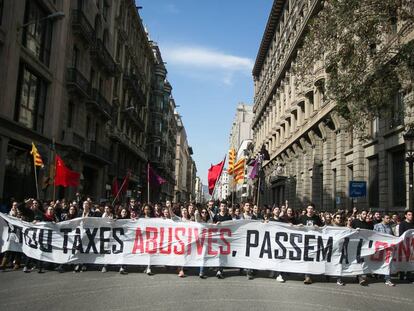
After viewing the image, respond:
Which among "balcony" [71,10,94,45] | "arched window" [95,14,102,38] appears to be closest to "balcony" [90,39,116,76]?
"arched window" [95,14,102,38]

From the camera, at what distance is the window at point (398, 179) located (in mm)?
20875

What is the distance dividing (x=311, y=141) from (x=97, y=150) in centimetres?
1621

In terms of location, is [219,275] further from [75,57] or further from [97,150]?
[97,150]

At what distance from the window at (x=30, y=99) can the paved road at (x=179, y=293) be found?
13.8 meters

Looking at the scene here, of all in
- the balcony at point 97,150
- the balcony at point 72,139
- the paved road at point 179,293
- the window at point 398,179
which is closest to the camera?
the paved road at point 179,293

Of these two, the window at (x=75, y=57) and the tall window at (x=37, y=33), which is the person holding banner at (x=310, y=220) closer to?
the tall window at (x=37, y=33)

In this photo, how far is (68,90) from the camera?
28.2 metres

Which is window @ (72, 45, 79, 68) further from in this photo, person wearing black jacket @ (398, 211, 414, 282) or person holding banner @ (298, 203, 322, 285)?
person wearing black jacket @ (398, 211, 414, 282)

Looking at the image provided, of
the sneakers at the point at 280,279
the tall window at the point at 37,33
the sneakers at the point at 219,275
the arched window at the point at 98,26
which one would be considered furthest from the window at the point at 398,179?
the arched window at the point at 98,26

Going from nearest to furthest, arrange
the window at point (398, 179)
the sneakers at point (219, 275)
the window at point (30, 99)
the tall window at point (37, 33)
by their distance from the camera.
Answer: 1. the sneakers at point (219, 275)
2. the window at point (398, 179)
3. the window at point (30, 99)
4. the tall window at point (37, 33)

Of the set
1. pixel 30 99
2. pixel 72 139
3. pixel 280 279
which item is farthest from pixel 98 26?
pixel 280 279

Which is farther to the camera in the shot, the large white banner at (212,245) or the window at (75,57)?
the window at (75,57)

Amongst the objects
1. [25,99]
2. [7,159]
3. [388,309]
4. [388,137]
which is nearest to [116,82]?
[25,99]

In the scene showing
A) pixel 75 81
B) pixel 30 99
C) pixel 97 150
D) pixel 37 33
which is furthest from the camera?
pixel 97 150
